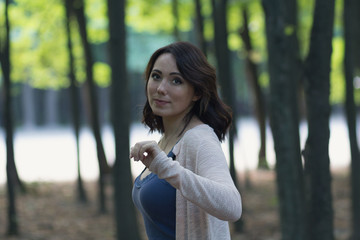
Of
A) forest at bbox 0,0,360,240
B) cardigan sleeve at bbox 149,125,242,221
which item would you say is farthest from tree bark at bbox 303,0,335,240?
cardigan sleeve at bbox 149,125,242,221

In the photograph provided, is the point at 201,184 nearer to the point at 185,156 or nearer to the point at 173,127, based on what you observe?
the point at 185,156

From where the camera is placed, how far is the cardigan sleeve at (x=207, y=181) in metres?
1.87

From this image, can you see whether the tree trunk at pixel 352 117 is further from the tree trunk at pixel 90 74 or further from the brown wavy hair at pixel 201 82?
the brown wavy hair at pixel 201 82

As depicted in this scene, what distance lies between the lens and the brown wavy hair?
2.22m

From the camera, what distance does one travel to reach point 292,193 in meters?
5.88

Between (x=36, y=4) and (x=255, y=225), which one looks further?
(x=36, y=4)

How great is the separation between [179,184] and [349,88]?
6.36 meters

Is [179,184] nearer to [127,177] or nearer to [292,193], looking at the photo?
[292,193]

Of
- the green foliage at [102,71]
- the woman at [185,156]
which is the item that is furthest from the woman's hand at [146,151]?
the green foliage at [102,71]

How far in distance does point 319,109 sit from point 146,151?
151 inches

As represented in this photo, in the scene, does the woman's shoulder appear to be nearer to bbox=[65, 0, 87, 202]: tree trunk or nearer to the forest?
the forest

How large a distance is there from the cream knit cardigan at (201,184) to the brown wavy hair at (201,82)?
0.12 meters

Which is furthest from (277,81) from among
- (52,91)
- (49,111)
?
(49,111)

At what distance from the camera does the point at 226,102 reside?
9.50 m
